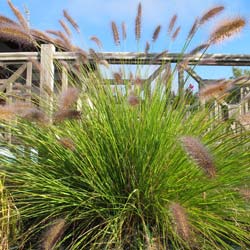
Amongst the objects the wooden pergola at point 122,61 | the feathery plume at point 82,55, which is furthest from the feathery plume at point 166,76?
the feathery plume at point 82,55

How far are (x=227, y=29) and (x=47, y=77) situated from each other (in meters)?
1.51

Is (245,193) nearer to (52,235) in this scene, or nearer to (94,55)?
(52,235)

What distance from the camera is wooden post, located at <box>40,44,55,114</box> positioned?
2398mm

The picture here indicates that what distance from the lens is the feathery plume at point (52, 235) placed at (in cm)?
165

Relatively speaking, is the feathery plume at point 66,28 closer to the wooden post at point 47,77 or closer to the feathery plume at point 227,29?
the wooden post at point 47,77

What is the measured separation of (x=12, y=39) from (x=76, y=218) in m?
1.14

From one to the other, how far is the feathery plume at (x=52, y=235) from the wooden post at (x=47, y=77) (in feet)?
2.60

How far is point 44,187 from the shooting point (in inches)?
80.2

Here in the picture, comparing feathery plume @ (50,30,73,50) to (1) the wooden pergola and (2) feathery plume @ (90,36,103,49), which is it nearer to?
(1) the wooden pergola

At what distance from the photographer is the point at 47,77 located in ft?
10.4

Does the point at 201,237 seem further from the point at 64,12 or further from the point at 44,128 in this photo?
the point at 64,12

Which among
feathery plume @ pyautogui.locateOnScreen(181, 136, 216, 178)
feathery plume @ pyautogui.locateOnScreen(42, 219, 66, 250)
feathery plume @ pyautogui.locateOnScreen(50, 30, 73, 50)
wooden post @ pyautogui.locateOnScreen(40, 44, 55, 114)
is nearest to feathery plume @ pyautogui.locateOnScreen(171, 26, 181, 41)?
feathery plume @ pyautogui.locateOnScreen(50, 30, 73, 50)

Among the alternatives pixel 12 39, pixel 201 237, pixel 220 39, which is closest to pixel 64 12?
pixel 12 39

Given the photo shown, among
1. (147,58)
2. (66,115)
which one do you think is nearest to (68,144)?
(66,115)
